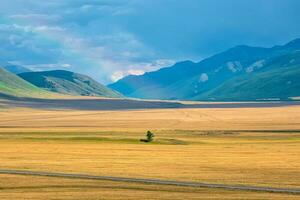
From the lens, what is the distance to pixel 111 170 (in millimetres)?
61281

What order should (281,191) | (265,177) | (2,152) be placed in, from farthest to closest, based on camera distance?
(2,152), (265,177), (281,191)

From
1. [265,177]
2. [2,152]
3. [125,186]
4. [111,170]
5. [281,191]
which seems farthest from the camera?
[2,152]

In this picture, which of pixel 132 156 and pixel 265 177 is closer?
pixel 265 177

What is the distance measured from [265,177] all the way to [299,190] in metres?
10.1

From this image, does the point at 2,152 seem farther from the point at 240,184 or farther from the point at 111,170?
the point at 240,184

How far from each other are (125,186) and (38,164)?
21.6 metres

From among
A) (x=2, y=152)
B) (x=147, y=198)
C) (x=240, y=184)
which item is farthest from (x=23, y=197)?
(x=2, y=152)

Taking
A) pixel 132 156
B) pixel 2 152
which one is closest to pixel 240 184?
pixel 132 156

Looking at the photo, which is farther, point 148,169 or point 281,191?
point 148,169

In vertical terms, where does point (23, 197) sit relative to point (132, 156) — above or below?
below

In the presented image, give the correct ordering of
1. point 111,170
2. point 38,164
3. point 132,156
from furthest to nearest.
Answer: point 132,156
point 38,164
point 111,170

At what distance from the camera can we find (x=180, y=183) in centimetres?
4897

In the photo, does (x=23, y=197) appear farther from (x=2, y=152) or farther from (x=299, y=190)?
(x=2, y=152)

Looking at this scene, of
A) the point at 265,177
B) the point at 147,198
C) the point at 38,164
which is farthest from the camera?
the point at 38,164
